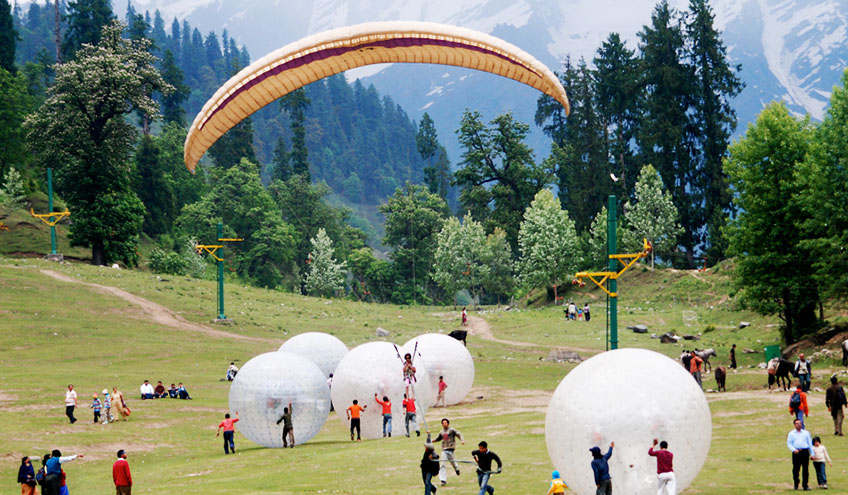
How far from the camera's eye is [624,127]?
109 m

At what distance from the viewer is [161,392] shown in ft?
123

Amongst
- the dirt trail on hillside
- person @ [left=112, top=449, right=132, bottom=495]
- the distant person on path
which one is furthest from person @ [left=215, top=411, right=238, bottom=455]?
the dirt trail on hillside

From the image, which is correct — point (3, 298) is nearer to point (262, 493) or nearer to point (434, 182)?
point (262, 493)

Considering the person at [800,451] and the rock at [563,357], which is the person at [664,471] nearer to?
the person at [800,451]

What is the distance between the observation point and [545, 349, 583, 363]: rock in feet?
157

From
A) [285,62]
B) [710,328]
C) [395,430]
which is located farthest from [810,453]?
[710,328]

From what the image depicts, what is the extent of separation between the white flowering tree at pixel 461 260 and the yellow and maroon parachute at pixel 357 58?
67.0 m

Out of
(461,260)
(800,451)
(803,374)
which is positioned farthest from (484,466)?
(461,260)

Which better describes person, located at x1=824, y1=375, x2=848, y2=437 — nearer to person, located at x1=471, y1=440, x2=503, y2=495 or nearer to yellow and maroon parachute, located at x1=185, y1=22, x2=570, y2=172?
person, located at x1=471, y1=440, x2=503, y2=495

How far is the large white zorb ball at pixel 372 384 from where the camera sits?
2650 cm

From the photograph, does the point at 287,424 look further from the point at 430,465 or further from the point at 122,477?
the point at 430,465

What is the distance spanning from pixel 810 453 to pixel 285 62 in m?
16.7

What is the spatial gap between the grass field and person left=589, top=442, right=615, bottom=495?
2.81 m

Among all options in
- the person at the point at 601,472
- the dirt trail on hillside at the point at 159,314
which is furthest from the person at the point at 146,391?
the person at the point at 601,472
